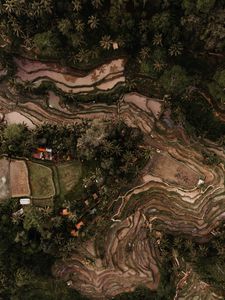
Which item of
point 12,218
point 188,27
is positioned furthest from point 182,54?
point 12,218

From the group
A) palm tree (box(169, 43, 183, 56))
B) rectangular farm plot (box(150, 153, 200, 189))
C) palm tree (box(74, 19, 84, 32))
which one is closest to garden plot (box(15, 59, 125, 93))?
palm tree (box(74, 19, 84, 32))

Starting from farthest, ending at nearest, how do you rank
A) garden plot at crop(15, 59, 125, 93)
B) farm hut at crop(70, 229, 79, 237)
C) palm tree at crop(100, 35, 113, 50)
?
garden plot at crop(15, 59, 125, 93)
palm tree at crop(100, 35, 113, 50)
farm hut at crop(70, 229, 79, 237)

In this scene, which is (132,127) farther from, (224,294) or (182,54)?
(224,294)

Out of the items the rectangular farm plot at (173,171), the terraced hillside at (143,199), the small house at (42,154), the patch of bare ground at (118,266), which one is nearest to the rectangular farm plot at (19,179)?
the small house at (42,154)

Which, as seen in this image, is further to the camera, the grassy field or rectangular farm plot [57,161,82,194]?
rectangular farm plot [57,161,82,194]

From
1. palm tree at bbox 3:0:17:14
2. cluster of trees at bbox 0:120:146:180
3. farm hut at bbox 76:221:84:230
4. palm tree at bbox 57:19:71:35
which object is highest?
palm tree at bbox 3:0:17:14

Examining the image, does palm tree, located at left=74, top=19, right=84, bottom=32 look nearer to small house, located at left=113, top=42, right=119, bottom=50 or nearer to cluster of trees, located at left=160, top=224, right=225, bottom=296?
small house, located at left=113, top=42, right=119, bottom=50

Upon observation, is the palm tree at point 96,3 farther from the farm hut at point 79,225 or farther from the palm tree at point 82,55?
the farm hut at point 79,225

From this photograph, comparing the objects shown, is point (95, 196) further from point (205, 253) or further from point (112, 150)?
point (205, 253)
